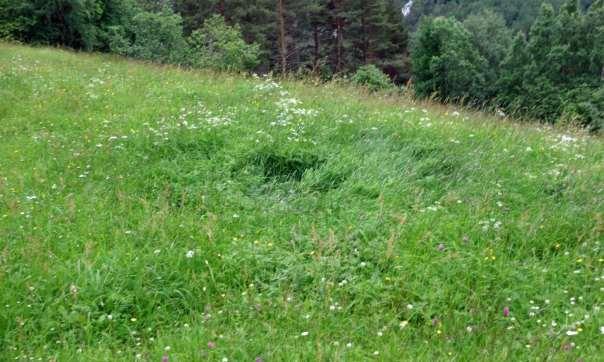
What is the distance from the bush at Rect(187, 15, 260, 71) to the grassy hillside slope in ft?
64.9

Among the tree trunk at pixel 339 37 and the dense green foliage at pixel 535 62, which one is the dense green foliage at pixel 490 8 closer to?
the tree trunk at pixel 339 37

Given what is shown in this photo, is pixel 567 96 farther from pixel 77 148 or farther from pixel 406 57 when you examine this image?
pixel 77 148

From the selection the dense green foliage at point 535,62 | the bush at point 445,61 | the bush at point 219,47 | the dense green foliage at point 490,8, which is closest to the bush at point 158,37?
the bush at point 219,47

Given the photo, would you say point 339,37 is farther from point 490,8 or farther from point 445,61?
point 490,8

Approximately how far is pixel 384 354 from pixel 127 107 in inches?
261

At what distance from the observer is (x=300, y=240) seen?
4.16m

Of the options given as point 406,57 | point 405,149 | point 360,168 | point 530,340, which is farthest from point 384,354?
point 406,57

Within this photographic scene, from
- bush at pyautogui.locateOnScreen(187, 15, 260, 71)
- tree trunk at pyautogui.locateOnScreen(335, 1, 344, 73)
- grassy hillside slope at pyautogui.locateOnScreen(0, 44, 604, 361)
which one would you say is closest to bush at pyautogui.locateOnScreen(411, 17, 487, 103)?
tree trunk at pyautogui.locateOnScreen(335, 1, 344, 73)

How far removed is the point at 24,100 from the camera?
347 inches

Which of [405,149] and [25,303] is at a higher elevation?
[405,149]

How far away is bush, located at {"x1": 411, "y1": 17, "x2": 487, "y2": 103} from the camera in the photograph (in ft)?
132

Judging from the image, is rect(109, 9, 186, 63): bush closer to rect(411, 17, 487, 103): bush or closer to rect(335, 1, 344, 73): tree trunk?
rect(411, 17, 487, 103): bush

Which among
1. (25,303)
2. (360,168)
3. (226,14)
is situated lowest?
(25,303)

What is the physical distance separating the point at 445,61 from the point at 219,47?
2057 centimetres
